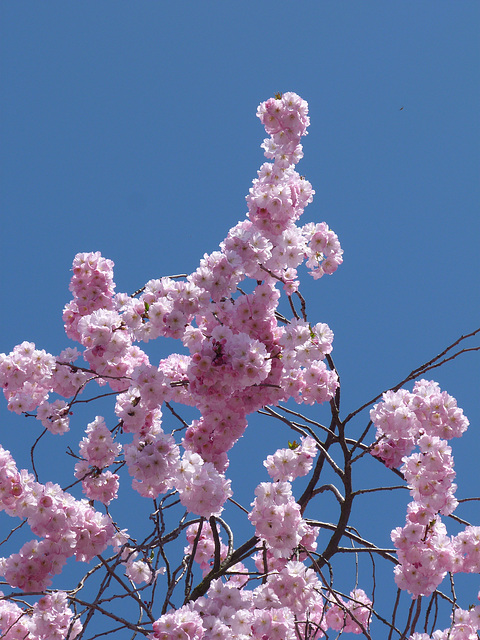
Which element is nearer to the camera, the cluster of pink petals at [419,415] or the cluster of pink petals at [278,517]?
the cluster of pink petals at [278,517]

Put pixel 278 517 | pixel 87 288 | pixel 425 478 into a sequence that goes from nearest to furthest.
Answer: pixel 278 517 → pixel 425 478 → pixel 87 288

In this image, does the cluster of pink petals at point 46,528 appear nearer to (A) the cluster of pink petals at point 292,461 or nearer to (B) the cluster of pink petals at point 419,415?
(A) the cluster of pink petals at point 292,461

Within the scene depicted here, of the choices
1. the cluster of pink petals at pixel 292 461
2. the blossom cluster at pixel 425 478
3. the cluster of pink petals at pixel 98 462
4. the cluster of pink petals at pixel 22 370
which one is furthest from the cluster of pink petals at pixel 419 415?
the cluster of pink petals at pixel 22 370

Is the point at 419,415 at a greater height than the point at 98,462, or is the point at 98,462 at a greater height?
the point at 419,415

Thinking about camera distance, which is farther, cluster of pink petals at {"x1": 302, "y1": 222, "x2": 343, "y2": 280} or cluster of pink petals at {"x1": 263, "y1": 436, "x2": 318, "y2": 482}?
cluster of pink petals at {"x1": 302, "y1": 222, "x2": 343, "y2": 280}

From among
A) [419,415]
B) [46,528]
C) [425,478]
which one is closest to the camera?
[46,528]

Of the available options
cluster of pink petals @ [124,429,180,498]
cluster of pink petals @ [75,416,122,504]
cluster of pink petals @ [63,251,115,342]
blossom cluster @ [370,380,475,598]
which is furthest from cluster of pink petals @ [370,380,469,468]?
cluster of pink petals @ [63,251,115,342]

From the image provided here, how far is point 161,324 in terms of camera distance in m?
4.07

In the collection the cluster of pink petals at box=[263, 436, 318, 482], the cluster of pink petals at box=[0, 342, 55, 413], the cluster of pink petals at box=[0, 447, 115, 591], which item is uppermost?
the cluster of pink petals at box=[0, 342, 55, 413]

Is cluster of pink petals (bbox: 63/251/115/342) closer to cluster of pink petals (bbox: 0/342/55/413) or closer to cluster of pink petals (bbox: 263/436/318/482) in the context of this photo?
cluster of pink petals (bbox: 0/342/55/413)

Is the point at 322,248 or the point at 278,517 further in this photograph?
the point at 322,248

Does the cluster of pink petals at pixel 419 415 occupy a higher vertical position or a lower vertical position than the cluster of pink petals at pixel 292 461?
higher

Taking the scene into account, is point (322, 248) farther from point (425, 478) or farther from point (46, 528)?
point (46, 528)

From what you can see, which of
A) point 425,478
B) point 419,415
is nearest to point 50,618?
point 425,478
